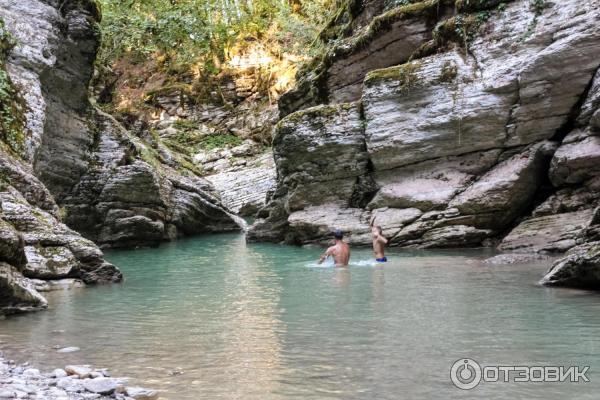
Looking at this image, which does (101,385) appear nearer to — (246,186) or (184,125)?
(246,186)

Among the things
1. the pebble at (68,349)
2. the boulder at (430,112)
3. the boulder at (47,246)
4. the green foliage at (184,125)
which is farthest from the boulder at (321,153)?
the green foliage at (184,125)

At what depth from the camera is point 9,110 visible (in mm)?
12383

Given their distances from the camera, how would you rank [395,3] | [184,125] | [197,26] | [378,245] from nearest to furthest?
[378,245]
[395,3]
[197,26]
[184,125]

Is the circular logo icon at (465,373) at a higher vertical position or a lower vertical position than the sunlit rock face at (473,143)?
lower

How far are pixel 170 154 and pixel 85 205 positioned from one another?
6503mm

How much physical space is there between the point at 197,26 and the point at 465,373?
2513cm

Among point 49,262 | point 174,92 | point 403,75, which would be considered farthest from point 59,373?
point 174,92

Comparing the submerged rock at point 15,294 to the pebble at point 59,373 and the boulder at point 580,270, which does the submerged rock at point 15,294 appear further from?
the boulder at point 580,270

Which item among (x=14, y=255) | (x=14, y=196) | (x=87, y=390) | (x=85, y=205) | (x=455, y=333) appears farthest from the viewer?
(x=85, y=205)

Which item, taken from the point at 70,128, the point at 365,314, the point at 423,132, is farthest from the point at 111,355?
the point at 70,128

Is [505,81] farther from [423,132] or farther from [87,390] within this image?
[87,390]

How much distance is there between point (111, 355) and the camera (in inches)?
213

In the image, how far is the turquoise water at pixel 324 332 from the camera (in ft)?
14.6

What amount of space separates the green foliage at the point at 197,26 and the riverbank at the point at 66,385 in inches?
856
